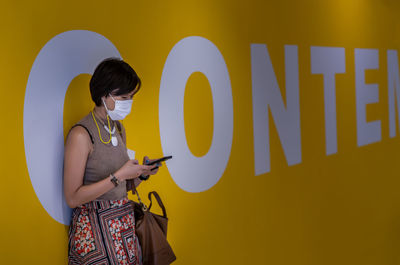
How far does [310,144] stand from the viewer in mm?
3906

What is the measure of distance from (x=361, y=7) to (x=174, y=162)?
2791 millimetres

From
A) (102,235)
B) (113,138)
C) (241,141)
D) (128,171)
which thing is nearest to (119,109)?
(113,138)

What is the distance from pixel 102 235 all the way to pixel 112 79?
26.9 inches

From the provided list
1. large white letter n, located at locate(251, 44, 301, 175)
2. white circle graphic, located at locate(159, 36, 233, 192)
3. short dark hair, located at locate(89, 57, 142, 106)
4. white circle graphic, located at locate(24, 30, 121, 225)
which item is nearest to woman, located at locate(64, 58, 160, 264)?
short dark hair, located at locate(89, 57, 142, 106)

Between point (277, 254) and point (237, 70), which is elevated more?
point (237, 70)

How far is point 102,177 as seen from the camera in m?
2.11

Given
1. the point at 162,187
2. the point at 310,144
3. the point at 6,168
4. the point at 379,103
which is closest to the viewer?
the point at 6,168

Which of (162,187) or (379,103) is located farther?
(379,103)

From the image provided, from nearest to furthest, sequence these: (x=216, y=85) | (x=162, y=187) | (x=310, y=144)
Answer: (x=162, y=187), (x=216, y=85), (x=310, y=144)

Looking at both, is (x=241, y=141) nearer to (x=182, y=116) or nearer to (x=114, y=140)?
(x=182, y=116)

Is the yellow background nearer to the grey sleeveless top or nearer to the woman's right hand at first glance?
the grey sleeveless top

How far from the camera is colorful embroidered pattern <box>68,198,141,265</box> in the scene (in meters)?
2.06

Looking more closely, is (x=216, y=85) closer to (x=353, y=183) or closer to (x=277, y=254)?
(x=277, y=254)

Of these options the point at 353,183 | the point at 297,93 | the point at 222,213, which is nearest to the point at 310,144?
the point at 297,93
